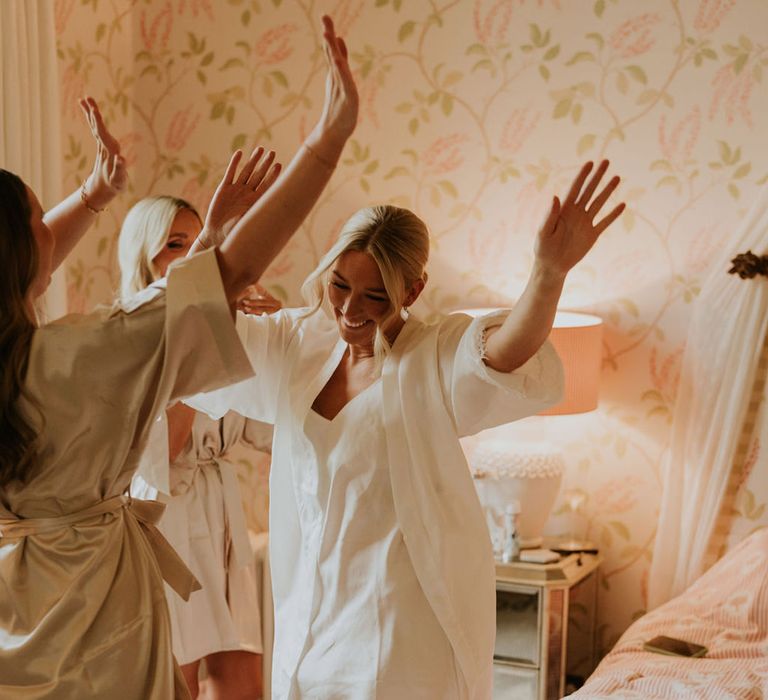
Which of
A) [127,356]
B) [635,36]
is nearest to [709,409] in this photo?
[635,36]

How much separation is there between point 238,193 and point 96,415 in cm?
55

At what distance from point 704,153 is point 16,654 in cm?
257

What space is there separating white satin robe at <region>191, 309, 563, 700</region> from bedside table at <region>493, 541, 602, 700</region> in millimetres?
1281

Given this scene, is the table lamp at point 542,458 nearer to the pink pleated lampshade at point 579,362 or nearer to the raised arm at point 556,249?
the pink pleated lampshade at point 579,362

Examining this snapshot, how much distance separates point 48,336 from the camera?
4.21 feet

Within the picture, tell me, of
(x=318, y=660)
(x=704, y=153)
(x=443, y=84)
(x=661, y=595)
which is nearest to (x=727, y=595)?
(x=661, y=595)

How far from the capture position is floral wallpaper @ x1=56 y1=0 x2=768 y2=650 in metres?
3.28

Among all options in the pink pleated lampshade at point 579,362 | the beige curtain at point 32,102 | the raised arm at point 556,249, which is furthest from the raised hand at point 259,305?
the beige curtain at point 32,102

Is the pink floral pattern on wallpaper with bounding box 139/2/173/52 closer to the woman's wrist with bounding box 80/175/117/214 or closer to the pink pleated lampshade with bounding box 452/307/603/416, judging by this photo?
the pink pleated lampshade with bounding box 452/307/603/416

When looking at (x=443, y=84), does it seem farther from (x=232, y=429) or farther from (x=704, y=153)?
(x=232, y=429)

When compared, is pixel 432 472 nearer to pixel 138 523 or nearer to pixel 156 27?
pixel 138 523

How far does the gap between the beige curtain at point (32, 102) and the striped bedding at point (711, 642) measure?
1867 millimetres

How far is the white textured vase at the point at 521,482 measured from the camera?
10.7 feet

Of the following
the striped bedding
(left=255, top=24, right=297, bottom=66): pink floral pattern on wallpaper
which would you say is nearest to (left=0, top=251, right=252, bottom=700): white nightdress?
the striped bedding
